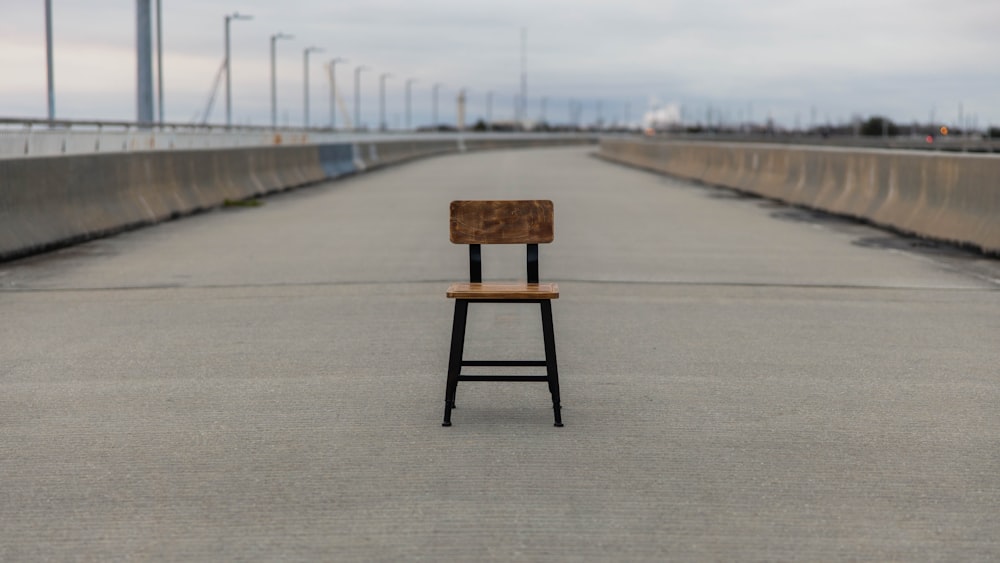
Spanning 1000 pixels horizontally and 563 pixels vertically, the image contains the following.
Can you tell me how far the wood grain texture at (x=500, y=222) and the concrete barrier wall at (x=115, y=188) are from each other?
8.28m

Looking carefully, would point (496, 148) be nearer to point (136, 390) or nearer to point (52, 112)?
point (52, 112)

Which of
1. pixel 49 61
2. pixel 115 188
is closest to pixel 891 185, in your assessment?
pixel 115 188

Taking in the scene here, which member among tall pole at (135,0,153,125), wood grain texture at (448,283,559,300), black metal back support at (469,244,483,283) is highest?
tall pole at (135,0,153,125)

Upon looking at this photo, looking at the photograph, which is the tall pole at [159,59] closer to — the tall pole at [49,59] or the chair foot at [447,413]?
the tall pole at [49,59]

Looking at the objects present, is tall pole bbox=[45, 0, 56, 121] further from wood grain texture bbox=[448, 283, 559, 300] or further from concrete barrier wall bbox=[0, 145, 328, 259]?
wood grain texture bbox=[448, 283, 559, 300]

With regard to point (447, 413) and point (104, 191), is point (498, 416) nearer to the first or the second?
point (447, 413)

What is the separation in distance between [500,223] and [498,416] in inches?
40.4

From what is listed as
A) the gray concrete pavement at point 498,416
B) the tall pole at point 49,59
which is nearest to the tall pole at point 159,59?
the tall pole at point 49,59

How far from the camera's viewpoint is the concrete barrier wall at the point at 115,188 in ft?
47.5

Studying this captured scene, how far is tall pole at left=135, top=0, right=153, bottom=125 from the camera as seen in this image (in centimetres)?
3155

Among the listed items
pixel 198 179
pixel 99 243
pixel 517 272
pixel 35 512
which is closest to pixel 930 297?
pixel 517 272

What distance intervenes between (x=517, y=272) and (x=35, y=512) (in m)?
8.59

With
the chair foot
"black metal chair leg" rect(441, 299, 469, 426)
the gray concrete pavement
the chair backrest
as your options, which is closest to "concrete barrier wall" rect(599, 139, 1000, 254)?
the gray concrete pavement

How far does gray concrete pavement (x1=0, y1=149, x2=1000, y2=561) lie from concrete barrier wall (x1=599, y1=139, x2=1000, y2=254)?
1.54 m
